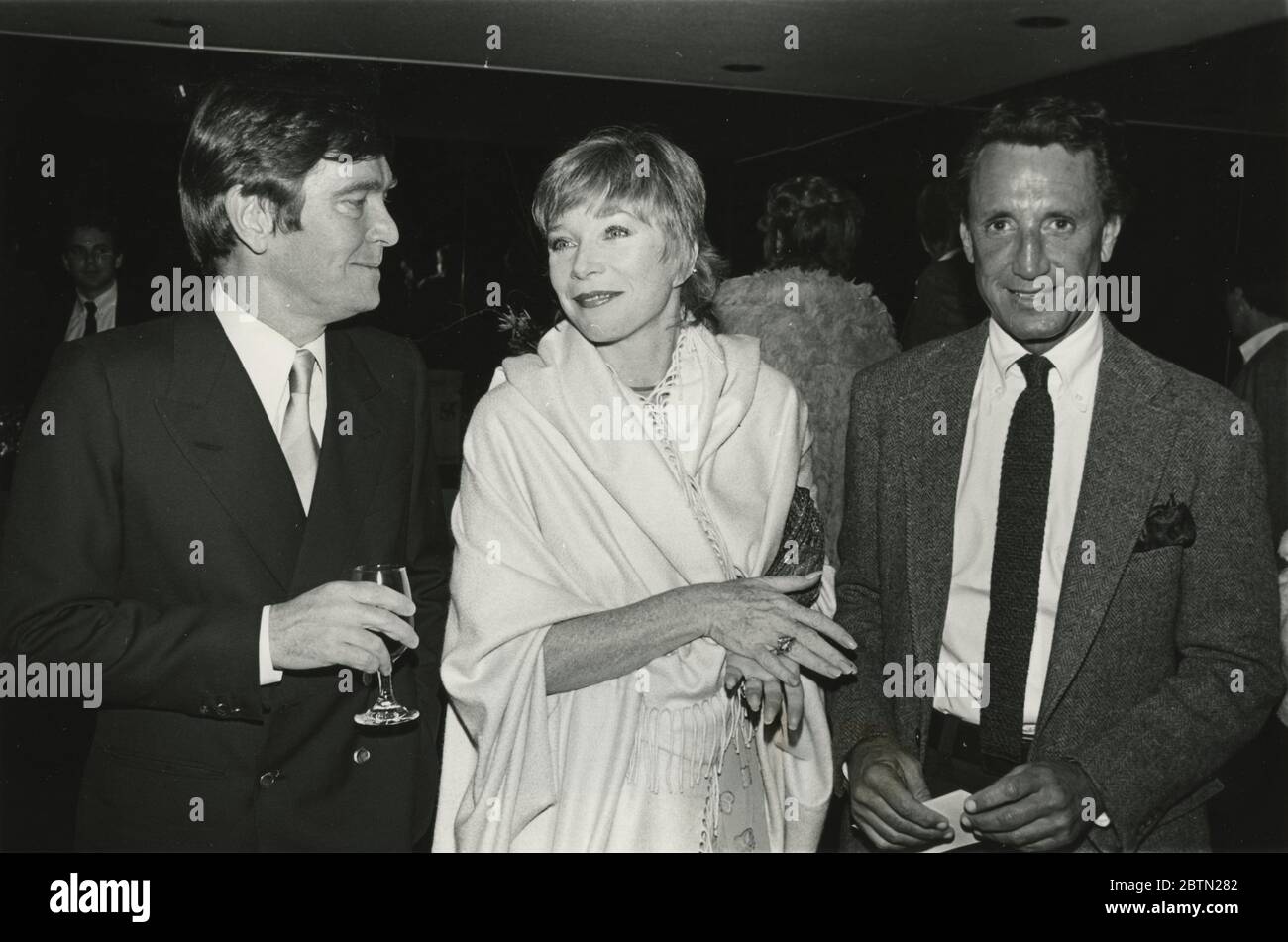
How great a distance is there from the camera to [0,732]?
7.66ft

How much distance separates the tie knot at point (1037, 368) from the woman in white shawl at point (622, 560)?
18.9 inches

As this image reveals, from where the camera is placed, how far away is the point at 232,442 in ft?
6.82

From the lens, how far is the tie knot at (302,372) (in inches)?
85.0

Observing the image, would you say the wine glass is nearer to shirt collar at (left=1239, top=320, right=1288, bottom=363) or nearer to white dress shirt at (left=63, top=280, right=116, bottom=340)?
white dress shirt at (left=63, top=280, right=116, bottom=340)

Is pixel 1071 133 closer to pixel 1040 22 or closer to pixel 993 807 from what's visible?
pixel 1040 22

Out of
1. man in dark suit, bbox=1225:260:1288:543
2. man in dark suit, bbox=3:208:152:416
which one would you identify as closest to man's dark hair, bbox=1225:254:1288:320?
man in dark suit, bbox=1225:260:1288:543

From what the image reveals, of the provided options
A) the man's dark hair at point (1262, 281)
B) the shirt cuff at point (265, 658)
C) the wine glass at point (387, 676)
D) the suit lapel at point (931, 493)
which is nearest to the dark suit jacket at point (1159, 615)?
the suit lapel at point (931, 493)

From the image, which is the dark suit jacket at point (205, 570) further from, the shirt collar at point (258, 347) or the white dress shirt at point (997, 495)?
the white dress shirt at point (997, 495)

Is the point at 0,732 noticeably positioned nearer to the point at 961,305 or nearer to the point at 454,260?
the point at 454,260

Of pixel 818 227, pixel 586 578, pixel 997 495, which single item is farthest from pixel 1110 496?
pixel 818 227

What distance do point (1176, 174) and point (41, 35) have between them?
2.66 m

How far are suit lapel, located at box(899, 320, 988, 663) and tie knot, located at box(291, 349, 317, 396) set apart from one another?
1.18 meters

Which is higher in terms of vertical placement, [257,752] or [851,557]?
[851,557]
